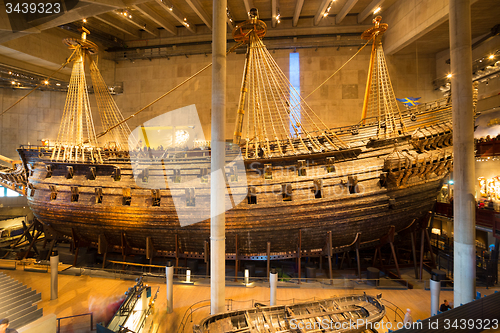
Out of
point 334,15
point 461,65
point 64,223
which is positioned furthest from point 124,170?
point 334,15

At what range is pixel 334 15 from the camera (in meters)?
14.2

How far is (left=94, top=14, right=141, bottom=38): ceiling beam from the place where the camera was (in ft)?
44.4

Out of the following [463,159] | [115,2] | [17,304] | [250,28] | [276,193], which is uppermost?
[250,28]

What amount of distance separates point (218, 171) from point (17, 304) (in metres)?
5.40

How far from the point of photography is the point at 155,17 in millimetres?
13578

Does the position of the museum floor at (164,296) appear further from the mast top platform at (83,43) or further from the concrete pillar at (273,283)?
the mast top platform at (83,43)

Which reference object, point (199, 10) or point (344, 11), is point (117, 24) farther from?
point (344, 11)

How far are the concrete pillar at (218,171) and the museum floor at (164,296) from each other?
1240 millimetres

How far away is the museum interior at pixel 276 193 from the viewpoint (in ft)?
15.8

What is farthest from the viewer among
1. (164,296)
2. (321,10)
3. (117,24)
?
(117,24)

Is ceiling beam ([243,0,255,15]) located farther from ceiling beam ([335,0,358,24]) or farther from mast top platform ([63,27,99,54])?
mast top platform ([63,27,99,54])

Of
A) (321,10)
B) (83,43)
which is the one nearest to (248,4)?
(321,10)

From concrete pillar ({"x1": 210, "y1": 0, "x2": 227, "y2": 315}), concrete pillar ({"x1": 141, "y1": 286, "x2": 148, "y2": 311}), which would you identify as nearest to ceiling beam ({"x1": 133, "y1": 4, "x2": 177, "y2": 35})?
concrete pillar ({"x1": 210, "y1": 0, "x2": 227, "y2": 315})

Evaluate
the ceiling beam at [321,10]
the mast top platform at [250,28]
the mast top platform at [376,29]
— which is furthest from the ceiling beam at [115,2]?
the ceiling beam at [321,10]
